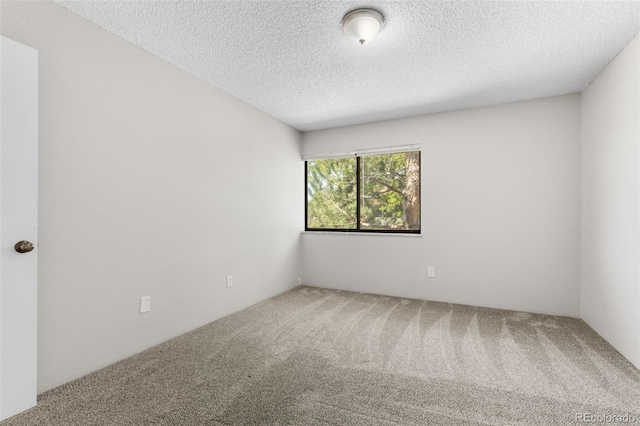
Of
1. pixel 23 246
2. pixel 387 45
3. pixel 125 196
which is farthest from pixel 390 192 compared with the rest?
pixel 23 246

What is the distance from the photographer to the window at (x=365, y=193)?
12.9 ft

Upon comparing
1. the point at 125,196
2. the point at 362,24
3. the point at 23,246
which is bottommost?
the point at 23,246

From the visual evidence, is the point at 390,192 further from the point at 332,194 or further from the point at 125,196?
the point at 125,196

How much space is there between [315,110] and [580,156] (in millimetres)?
2881

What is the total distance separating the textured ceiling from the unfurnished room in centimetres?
2

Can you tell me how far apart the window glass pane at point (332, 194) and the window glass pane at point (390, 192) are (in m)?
0.16

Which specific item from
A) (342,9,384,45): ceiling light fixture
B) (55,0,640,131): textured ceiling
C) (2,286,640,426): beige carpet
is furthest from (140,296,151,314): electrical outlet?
(342,9,384,45): ceiling light fixture

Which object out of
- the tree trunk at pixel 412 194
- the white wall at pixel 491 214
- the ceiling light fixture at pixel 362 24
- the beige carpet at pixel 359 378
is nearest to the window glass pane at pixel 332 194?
the white wall at pixel 491 214

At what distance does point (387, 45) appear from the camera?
7.30 feet

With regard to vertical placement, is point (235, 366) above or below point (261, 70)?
below

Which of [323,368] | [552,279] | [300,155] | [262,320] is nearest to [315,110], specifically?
[300,155]

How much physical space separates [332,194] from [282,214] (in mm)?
856

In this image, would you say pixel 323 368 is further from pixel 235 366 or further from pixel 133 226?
pixel 133 226

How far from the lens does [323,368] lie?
6.73 ft
